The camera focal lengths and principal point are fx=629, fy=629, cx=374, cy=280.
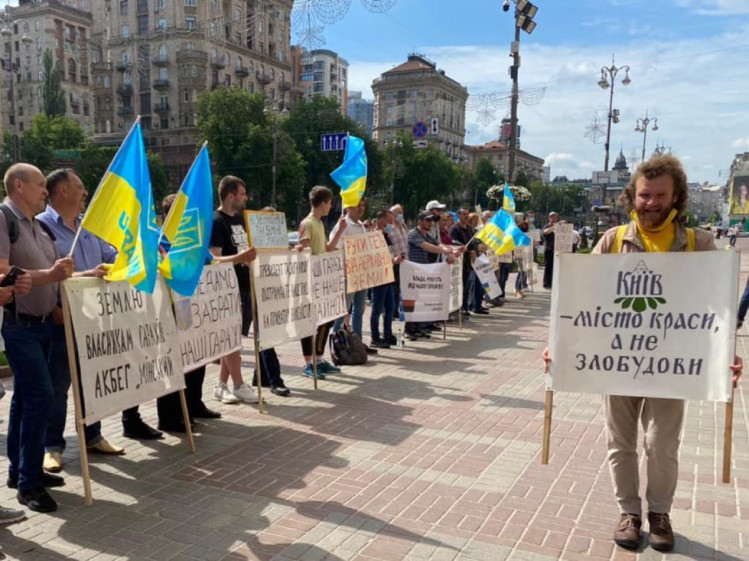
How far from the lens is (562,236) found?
16359 mm

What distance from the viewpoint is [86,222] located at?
12.8 feet

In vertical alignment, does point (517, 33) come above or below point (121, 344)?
above

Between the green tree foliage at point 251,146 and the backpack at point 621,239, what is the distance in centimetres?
5139

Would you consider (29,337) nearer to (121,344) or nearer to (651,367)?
(121,344)

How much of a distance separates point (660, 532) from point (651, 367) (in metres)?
0.92

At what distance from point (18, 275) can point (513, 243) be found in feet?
30.0

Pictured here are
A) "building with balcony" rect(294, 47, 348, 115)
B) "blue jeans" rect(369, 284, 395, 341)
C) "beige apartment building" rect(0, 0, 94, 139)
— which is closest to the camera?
"blue jeans" rect(369, 284, 395, 341)

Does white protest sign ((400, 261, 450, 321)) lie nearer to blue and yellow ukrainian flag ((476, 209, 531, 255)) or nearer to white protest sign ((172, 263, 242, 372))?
blue and yellow ukrainian flag ((476, 209, 531, 255))

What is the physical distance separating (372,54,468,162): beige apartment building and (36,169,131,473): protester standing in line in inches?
3590

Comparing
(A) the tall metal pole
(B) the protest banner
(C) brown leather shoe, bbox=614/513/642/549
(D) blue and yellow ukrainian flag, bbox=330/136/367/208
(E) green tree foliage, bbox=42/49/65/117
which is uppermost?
(E) green tree foliage, bbox=42/49/65/117

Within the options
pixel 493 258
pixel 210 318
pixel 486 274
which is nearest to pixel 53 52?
pixel 493 258

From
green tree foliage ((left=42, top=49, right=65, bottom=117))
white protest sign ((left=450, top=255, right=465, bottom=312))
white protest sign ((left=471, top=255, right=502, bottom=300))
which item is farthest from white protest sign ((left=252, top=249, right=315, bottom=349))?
green tree foliage ((left=42, top=49, right=65, bottom=117))

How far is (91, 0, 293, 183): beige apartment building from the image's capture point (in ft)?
225

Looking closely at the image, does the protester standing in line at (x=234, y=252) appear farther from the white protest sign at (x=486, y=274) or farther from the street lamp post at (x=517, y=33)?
the street lamp post at (x=517, y=33)
